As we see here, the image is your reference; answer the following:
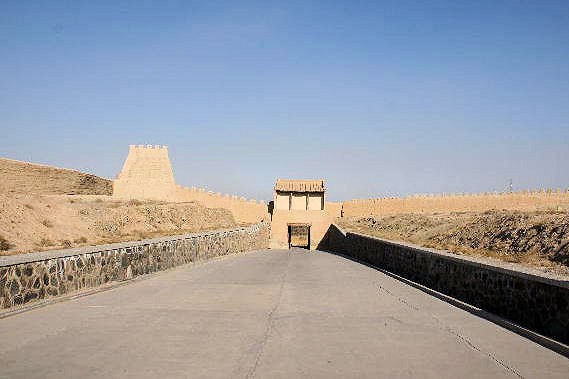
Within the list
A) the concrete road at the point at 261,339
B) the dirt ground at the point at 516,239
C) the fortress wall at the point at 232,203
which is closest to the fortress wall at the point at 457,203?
the fortress wall at the point at 232,203

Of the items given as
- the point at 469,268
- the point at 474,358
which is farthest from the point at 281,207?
the point at 474,358

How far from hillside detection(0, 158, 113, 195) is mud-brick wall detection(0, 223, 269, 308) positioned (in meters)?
47.9

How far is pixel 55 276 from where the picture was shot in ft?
36.9

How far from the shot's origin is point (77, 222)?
34.2 meters

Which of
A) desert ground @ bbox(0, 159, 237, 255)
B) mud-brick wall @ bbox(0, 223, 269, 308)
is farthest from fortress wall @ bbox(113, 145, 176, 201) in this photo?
mud-brick wall @ bbox(0, 223, 269, 308)

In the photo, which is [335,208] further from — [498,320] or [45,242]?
[498,320]

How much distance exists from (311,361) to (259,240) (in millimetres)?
39280

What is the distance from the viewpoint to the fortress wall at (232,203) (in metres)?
58.8

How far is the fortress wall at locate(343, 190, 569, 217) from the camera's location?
65375mm

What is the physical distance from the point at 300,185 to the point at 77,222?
103 feet

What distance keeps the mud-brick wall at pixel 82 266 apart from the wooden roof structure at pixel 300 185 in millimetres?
Result: 37346

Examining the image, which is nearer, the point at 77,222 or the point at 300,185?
the point at 77,222

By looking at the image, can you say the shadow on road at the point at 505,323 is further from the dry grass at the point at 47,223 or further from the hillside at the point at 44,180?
the hillside at the point at 44,180

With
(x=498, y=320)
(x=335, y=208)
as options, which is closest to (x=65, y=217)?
(x=498, y=320)
